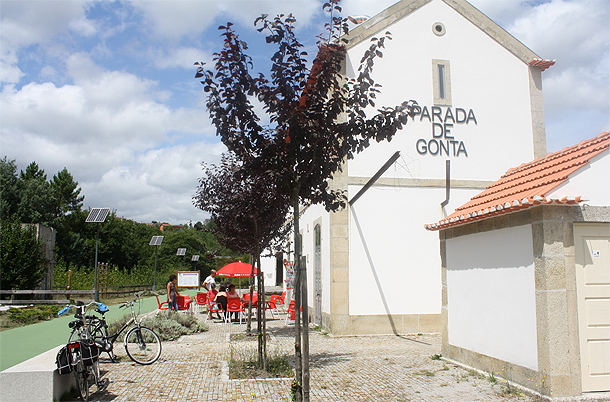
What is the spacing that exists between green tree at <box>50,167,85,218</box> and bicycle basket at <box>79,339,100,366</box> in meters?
54.0

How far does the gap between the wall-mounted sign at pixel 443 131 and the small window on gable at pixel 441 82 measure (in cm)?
Result: 26

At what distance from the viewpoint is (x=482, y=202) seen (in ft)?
27.1

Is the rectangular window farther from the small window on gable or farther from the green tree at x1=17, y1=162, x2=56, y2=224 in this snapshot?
Result: the green tree at x1=17, y1=162, x2=56, y2=224

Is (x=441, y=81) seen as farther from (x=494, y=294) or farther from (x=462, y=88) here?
(x=494, y=294)

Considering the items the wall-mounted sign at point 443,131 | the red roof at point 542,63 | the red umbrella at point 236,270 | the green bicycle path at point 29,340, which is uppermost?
the red roof at point 542,63

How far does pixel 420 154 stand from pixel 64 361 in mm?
10025

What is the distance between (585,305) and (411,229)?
22.3 ft

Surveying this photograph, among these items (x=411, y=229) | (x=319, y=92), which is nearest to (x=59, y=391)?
(x=319, y=92)

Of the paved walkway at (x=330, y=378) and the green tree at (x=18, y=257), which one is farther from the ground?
the green tree at (x=18, y=257)

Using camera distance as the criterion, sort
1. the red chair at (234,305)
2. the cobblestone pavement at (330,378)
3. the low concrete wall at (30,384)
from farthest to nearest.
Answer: the red chair at (234,305), the cobblestone pavement at (330,378), the low concrete wall at (30,384)

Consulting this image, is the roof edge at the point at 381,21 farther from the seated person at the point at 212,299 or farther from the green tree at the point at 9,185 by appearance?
the green tree at the point at 9,185

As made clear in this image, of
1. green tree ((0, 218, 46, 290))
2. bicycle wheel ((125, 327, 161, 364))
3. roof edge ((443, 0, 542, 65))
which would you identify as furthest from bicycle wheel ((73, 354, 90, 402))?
green tree ((0, 218, 46, 290))

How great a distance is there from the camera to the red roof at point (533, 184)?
622cm

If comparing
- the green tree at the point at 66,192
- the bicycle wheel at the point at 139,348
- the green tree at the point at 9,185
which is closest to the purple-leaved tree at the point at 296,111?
the bicycle wheel at the point at 139,348
